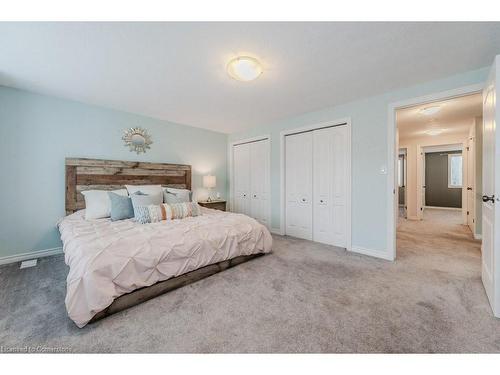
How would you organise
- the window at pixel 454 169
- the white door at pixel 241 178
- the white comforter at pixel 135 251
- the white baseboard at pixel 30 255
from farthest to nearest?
the window at pixel 454 169, the white door at pixel 241 178, the white baseboard at pixel 30 255, the white comforter at pixel 135 251

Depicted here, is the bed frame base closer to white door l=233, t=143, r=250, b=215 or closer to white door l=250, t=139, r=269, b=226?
white door l=250, t=139, r=269, b=226

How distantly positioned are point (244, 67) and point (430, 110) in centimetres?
338

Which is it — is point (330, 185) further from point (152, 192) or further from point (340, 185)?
point (152, 192)

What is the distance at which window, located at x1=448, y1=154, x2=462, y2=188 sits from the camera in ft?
24.7

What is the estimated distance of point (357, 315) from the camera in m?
1.64

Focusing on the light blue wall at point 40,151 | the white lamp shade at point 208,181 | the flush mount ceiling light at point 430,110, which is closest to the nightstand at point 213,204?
the white lamp shade at point 208,181

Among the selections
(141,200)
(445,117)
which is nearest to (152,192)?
(141,200)

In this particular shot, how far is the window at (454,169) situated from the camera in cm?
754

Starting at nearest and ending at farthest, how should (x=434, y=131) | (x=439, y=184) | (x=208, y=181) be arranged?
(x=208, y=181) < (x=434, y=131) < (x=439, y=184)

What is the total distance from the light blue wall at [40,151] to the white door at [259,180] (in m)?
2.40

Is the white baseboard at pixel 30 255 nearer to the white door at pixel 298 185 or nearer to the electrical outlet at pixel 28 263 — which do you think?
the electrical outlet at pixel 28 263

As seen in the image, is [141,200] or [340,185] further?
[340,185]

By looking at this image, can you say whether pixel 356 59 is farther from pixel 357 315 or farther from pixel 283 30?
pixel 357 315

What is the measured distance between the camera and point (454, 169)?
7633mm
